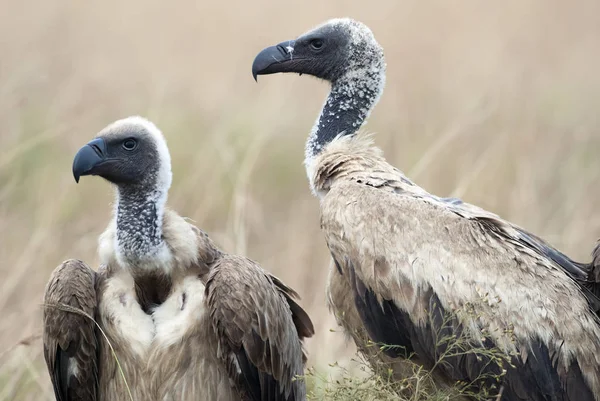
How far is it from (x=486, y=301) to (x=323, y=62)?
184 centimetres

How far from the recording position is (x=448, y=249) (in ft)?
17.0

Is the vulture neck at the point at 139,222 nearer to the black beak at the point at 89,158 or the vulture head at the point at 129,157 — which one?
the vulture head at the point at 129,157

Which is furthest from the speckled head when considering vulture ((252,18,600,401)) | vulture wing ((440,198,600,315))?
vulture wing ((440,198,600,315))

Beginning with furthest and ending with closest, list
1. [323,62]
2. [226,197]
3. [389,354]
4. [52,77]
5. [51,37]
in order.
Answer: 1. [51,37]
2. [52,77]
3. [226,197]
4. [323,62]
5. [389,354]

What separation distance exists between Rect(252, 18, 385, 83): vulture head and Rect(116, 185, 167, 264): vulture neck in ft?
3.64

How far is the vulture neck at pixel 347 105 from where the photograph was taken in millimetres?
6004

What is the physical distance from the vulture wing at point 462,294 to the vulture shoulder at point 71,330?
115cm

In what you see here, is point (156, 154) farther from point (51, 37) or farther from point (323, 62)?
point (51, 37)

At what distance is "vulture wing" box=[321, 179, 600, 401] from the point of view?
5.10 metres

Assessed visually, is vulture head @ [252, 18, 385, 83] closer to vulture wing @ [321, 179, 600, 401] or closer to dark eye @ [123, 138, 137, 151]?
dark eye @ [123, 138, 137, 151]

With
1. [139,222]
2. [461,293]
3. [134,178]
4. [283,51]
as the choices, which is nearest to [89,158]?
[134,178]

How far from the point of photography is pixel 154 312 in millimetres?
5340

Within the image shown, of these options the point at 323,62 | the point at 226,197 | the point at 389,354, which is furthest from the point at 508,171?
the point at 389,354

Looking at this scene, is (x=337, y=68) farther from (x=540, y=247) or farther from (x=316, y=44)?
(x=540, y=247)
